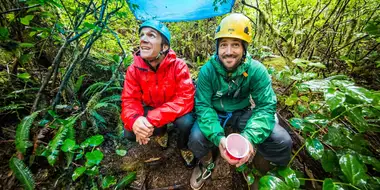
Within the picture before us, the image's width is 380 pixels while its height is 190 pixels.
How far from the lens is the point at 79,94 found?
371 centimetres

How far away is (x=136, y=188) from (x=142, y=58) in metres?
1.79

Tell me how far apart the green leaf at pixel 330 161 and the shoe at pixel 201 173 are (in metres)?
1.35

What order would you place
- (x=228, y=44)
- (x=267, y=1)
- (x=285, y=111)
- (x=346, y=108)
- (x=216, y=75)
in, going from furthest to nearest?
(x=267, y=1), (x=285, y=111), (x=216, y=75), (x=228, y=44), (x=346, y=108)

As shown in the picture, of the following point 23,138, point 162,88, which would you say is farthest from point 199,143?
point 23,138

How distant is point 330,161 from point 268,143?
0.67 meters

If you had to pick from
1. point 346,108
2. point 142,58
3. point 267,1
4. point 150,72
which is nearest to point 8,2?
point 142,58

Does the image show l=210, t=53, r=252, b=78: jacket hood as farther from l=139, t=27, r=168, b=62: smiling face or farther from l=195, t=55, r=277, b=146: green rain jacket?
l=139, t=27, r=168, b=62: smiling face

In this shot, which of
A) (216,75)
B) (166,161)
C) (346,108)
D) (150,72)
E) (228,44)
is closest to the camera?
(346,108)

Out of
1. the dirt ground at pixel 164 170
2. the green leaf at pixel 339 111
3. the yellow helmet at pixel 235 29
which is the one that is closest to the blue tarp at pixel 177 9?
the yellow helmet at pixel 235 29

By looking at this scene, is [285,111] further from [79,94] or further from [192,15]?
[79,94]

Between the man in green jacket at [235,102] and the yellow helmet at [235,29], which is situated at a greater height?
the yellow helmet at [235,29]

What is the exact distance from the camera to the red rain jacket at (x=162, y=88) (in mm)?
2570

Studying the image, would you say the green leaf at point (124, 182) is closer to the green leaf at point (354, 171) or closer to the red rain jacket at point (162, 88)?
the red rain jacket at point (162, 88)

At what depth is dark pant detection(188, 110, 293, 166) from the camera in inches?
84.8
